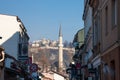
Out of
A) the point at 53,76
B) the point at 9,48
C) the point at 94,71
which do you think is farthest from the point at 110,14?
the point at 53,76

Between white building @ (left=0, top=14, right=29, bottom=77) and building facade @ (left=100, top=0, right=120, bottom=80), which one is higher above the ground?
white building @ (left=0, top=14, right=29, bottom=77)

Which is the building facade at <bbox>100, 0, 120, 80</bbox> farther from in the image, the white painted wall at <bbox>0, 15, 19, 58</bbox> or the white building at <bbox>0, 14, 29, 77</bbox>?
the white painted wall at <bbox>0, 15, 19, 58</bbox>

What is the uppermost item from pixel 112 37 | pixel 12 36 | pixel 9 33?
pixel 9 33

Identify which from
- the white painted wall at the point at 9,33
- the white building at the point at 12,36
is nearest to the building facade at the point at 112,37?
the white building at the point at 12,36

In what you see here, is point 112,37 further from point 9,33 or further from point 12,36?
point 9,33

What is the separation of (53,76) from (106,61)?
101 meters

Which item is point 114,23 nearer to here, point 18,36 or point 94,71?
point 94,71

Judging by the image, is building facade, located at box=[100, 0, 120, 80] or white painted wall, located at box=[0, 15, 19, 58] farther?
white painted wall, located at box=[0, 15, 19, 58]

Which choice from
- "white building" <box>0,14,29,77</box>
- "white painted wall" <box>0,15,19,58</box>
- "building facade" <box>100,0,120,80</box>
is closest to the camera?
"building facade" <box>100,0,120,80</box>

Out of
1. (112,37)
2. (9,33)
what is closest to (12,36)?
(9,33)

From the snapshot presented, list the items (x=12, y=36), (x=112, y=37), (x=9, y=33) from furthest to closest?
(x=9, y=33) < (x=12, y=36) < (x=112, y=37)

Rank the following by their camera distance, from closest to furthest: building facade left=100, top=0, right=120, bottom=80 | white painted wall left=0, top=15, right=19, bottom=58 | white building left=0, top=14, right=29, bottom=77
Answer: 1. building facade left=100, top=0, right=120, bottom=80
2. white building left=0, top=14, right=29, bottom=77
3. white painted wall left=0, top=15, right=19, bottom=58

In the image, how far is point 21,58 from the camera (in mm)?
44875

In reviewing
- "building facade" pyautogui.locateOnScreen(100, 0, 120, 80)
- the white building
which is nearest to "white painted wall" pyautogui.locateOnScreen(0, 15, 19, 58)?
the white building
